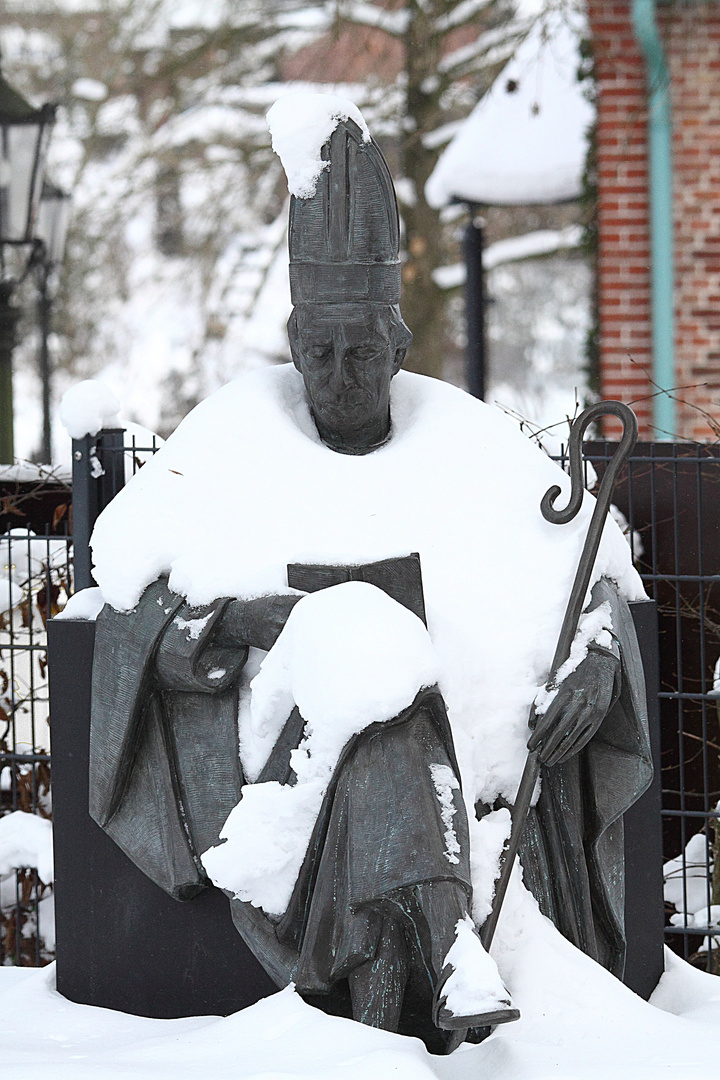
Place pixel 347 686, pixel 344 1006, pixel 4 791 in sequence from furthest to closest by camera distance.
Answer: pixel 4 791
pixel 344 1006
pixel 347 686

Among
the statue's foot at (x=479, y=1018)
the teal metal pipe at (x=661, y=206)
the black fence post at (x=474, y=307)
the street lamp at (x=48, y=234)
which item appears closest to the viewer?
the statue's foot at (x=479, y=1018)

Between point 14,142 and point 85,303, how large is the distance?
31.0 feet

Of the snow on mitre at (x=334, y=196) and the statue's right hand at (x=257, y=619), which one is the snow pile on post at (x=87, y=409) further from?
the statue's right hand at (x=257, y=619)

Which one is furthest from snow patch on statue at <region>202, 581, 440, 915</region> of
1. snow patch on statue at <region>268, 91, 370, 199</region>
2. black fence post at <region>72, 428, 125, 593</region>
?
black fence post at <region>72, 428, 125, 593</region>

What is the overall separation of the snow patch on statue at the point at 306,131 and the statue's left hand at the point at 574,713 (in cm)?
115

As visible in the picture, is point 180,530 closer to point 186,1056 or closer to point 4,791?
point 186,1056

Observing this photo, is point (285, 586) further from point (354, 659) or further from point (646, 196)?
point (646, 196)

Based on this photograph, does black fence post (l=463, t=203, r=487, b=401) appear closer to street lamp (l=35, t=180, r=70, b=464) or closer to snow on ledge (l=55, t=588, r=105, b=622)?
street lamp (l=35, t=180, r=70, b=464)

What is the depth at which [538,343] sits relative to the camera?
17.7 m

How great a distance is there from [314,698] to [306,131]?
119 cm

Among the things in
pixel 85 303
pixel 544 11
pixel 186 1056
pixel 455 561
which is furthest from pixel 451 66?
pixel 186 1056

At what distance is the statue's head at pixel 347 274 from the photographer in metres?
3.01

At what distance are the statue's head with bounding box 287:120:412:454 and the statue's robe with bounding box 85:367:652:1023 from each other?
0.60ft

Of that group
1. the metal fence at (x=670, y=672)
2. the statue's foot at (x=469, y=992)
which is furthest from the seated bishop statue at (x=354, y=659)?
the metal fence at (x=670, y=672)
